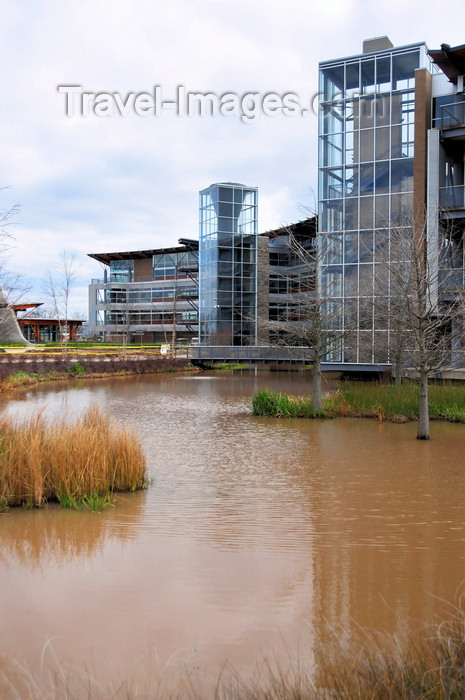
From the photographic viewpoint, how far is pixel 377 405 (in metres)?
17.7

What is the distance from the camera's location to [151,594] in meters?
5.61

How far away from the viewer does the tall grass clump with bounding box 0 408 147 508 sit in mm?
8125

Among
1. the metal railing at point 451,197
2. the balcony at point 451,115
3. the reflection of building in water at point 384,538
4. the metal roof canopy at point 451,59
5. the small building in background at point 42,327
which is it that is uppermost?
the metal roof canopy at point 451,59

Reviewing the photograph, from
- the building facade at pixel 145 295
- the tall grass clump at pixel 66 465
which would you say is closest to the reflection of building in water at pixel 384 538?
the tall grass clump at pixel 66 465

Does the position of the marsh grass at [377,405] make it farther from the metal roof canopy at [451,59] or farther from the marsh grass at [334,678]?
the metal roof canopy at [451,59]

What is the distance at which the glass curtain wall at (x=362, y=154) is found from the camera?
2822 centimetres

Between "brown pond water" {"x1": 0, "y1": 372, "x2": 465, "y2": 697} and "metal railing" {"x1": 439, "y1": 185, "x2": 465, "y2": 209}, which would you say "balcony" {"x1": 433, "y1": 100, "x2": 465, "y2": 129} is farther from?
"brown pond water" {"x1": 0, "y1": 372, "x2": 465, "y2": 697}

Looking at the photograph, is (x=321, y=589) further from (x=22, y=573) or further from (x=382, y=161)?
(x=382, y=161)

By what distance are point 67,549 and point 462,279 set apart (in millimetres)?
20427

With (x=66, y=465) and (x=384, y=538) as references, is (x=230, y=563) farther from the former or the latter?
(x=66, y=465)

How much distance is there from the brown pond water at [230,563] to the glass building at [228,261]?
36.0 metres

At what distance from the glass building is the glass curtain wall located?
1796 cm

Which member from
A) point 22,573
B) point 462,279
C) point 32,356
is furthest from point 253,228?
point 22,573

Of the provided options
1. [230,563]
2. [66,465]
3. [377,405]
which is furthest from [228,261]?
[230,563]
